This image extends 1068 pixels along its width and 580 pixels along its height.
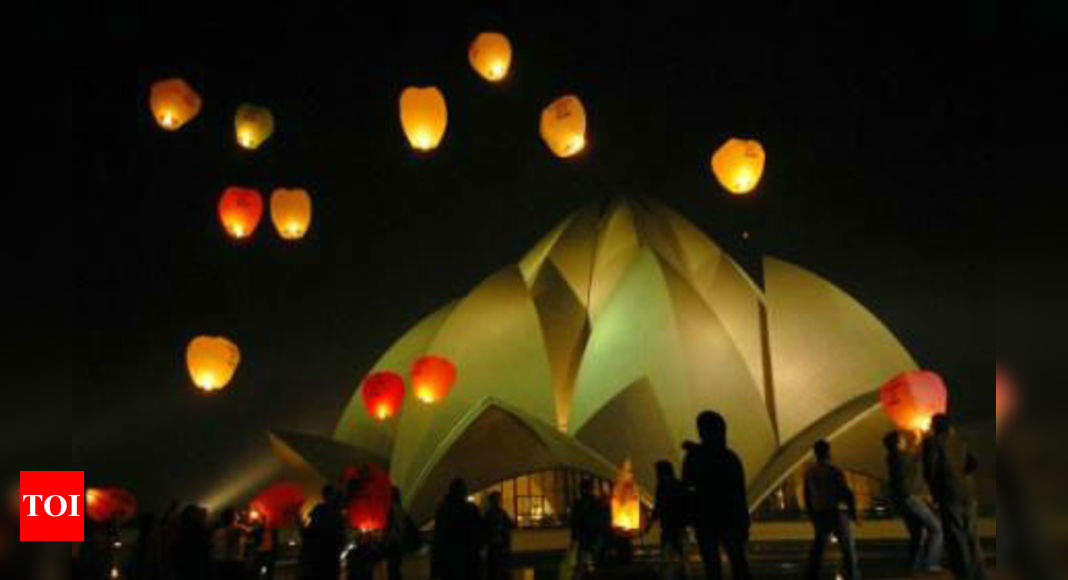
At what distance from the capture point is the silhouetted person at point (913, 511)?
29.4 feet

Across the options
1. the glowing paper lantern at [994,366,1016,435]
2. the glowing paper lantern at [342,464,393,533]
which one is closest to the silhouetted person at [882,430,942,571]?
the glowing paper lantern at [342,464,393,533]

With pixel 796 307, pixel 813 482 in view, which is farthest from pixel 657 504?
pixel 796 307

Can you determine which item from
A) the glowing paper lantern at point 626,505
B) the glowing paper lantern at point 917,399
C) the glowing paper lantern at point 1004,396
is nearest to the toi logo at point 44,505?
the glowing paper lantern at point 1004,396

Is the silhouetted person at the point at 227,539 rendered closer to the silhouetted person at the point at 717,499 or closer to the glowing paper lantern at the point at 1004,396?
the silhouetted person at the point at 717,499

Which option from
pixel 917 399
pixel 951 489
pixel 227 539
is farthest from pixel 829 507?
pixel 917 399

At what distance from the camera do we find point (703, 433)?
23.3 feet

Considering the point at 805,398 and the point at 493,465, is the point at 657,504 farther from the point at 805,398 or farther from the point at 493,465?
the point at 805,398

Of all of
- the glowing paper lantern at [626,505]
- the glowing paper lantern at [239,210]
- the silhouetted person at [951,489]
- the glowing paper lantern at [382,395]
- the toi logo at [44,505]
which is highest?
the glowing paper lantern at [239,210]

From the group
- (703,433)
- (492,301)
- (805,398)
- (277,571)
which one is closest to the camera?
(703,433)

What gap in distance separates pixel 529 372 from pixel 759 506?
7446mm

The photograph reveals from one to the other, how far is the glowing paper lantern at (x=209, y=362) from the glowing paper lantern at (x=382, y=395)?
3510 millimetres

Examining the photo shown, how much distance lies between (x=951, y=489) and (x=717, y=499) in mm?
2539

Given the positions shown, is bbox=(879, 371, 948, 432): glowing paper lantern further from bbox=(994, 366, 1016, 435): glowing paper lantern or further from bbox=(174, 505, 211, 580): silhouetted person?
bbox=(994, 366, 1016, 435): glowing paper lantern

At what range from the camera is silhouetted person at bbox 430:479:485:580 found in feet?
27.3
